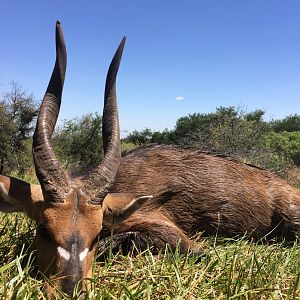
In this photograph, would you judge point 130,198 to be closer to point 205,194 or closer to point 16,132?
point 205,194

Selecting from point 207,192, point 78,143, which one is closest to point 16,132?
point 78,143

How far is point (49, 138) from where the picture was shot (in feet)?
14.7

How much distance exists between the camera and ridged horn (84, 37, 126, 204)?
14.4 feet

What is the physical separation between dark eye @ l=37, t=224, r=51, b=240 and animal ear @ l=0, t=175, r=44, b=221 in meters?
0.40

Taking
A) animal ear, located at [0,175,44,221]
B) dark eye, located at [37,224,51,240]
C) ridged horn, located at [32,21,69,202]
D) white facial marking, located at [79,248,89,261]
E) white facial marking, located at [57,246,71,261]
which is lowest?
white facial marking, located at [79,248,89,261]

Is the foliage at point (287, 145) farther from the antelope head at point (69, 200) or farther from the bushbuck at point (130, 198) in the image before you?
the antelope head at point (69, 200)

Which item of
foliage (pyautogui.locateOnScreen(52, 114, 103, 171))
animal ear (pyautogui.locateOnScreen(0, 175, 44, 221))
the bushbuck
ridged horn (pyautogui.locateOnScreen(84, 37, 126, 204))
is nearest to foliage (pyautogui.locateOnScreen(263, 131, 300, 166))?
foliage (pyautogui.locateOnScreen(52, 114, 103, 171))

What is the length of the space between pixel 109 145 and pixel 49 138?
0.67 meters

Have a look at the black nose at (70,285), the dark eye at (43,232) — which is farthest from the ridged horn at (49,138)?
the black nose at (70,285)

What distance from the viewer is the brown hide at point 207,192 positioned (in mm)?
6207

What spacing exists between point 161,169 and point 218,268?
A: 96.8 inches

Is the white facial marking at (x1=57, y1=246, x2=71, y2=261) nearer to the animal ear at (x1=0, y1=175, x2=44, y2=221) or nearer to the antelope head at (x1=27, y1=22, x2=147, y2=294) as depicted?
the antelope head at (x1=27, y1=22, x2=147, y2=294)

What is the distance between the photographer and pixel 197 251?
Answer: 5.05 meters

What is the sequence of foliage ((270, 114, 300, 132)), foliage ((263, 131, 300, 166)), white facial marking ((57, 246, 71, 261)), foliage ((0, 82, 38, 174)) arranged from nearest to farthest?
1. white facial marking ((57, 246, 71, 261))
2. foliage ((0, 82, 38, 174))
3. foliage ((263, 131, 300, 166))
4. foliage ((270, 114, 300, 132))
